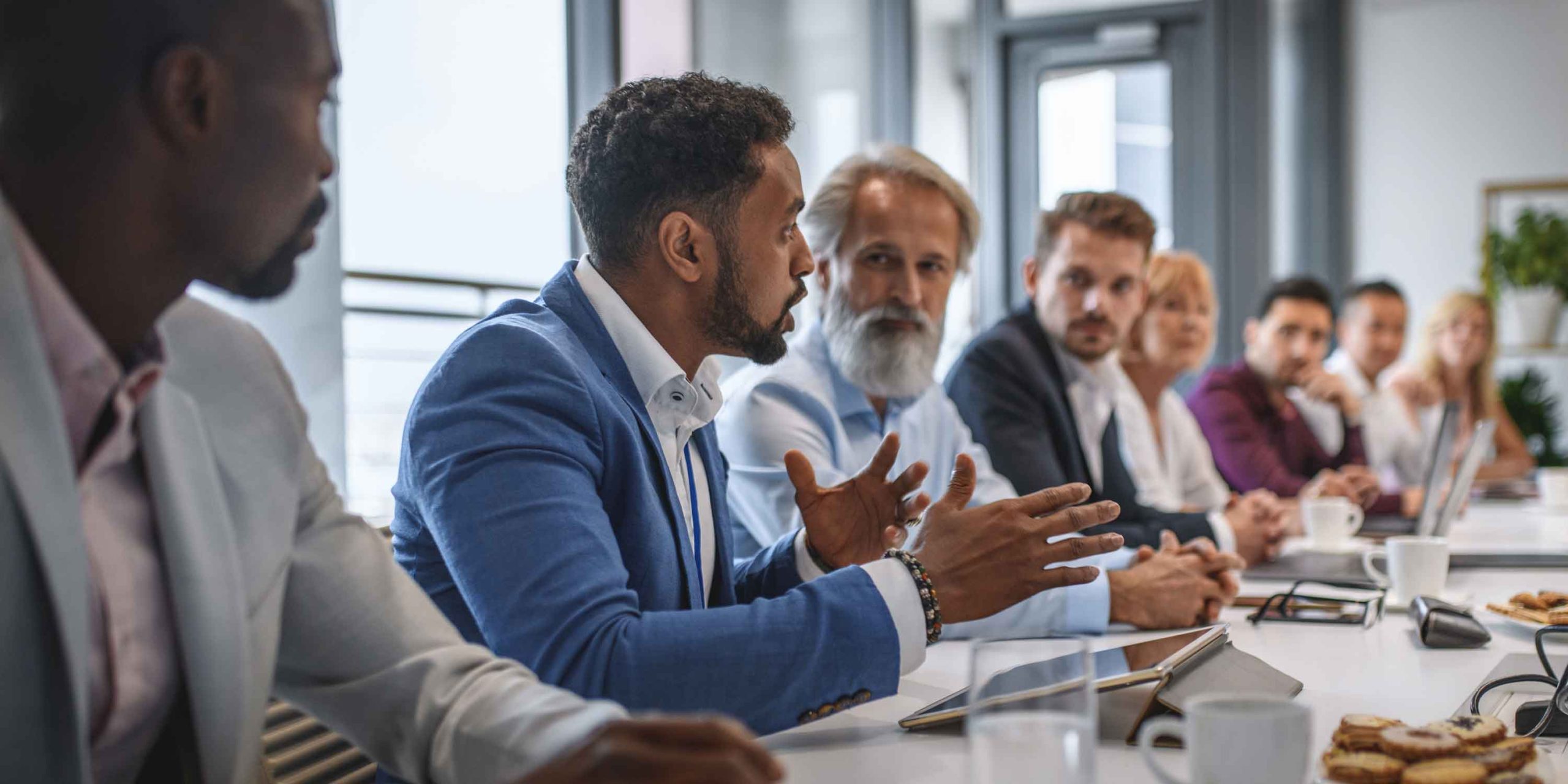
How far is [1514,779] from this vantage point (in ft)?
2.87

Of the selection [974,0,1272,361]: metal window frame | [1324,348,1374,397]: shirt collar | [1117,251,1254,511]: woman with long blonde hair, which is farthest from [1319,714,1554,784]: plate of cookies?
[974,0,1272,361]: metal window frame

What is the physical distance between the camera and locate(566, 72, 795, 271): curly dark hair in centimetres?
143

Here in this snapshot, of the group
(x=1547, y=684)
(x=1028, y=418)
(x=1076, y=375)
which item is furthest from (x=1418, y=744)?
(x=1076, y=375)

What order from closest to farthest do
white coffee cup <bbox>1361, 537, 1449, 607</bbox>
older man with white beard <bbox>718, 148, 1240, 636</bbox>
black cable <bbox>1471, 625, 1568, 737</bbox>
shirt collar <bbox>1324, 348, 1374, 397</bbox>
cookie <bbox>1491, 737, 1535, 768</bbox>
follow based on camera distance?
cookie <bbox>1491, 737, 1535, 768</bbox> → black cable <bbox>1471, 625, 1568, 737</bbox> → white coffee cup <bbox>1361, 537, 1449, 607</bbox> → older man with white beard <bbox>718, 148, 1240, 636</bbox> → shirt collar <bbox>1324, 348, 1374, 397</bbox>

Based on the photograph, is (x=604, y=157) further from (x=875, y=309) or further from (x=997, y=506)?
(x=875, y=309)

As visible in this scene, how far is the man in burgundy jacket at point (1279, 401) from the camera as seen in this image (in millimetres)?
3867

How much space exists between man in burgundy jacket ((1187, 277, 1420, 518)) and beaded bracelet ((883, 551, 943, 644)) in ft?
9.00

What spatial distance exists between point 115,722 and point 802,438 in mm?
1252

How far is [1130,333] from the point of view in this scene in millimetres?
3721

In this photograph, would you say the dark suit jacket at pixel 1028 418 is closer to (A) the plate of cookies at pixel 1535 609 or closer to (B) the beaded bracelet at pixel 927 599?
(A) the plate of cookies at pixel 1535 609

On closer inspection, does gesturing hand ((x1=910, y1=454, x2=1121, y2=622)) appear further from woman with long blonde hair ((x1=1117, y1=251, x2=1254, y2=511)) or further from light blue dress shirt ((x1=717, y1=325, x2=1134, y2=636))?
woman with long blonde hair ((x1=1117, y1=251, x2=1254, y2=511))

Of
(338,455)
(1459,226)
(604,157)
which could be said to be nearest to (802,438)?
(604,157)

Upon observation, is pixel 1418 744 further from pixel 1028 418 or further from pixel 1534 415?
pixel 1534 415

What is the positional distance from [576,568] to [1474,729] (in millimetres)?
739
